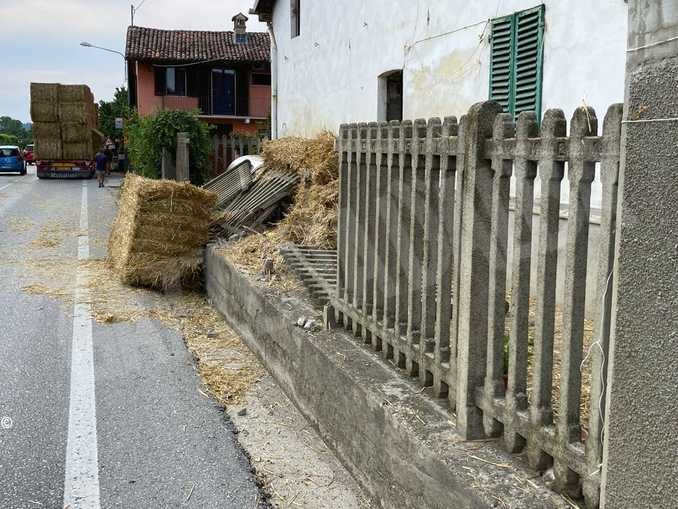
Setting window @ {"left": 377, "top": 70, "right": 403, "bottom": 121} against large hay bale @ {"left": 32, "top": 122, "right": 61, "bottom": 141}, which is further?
large hay bale @ {"left": 32, "top": 122, "right": 61, "bottom": 141}

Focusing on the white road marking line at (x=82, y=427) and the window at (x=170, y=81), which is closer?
the white road marking line at (x=82, y=427)

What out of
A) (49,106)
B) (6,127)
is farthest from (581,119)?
(6,127)

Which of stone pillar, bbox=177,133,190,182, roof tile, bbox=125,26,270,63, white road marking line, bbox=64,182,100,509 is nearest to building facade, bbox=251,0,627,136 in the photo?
stone pillar, bbox=177,133,190,182

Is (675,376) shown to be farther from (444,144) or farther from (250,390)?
(250,390)

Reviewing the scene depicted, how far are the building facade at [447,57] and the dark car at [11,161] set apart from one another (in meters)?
29.7

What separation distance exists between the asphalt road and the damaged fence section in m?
1.27

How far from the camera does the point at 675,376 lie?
2051 millimetres

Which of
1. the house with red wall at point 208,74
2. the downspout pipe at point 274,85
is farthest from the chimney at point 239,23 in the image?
the downspout pipe at point 274,85

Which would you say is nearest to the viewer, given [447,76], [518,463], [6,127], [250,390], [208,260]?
[518,463]

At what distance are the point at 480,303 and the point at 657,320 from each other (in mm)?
1283

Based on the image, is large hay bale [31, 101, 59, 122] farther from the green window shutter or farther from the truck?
the green window shutter

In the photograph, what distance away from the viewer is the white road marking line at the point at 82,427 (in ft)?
13.6

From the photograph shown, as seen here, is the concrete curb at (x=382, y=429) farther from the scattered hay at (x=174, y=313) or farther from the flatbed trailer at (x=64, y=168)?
the flatbed trailer at (x=64, y=168)

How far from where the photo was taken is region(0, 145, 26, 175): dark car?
140ft
